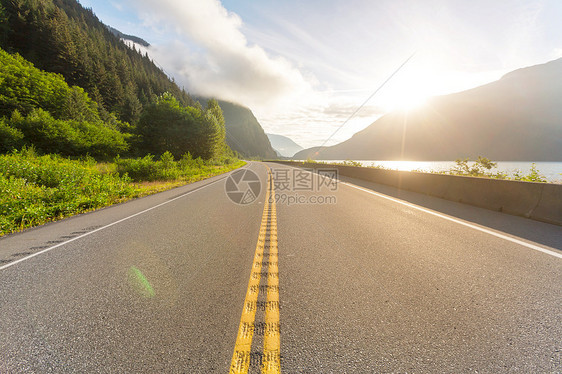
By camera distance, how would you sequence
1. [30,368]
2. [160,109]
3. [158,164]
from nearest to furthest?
[30,368] → [158,164] → [160,109]

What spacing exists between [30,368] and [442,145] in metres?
248

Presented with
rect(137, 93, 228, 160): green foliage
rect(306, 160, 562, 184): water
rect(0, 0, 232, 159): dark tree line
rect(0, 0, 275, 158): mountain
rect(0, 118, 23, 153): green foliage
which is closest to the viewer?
rect(306, 160, 562, 184): water

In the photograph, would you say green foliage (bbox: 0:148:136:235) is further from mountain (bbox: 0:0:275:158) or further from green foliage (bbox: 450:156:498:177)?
mountain (bbox: 0:0:275:158)

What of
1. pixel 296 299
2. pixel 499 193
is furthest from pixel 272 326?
pixel 499 193

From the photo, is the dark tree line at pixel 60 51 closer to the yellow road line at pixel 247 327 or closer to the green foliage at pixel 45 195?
the green foliage at pixel 45 195

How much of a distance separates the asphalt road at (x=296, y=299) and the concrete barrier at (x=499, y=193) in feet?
2.68

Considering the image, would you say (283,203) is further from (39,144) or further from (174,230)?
(39,144)

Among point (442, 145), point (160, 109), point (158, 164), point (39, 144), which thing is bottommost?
point (158, 164)

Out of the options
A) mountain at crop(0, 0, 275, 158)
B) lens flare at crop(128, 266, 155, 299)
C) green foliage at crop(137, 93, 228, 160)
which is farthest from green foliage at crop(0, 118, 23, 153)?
mountain at crop(0, 0, 275, 158)

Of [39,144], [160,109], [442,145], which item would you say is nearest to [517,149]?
[442,145]

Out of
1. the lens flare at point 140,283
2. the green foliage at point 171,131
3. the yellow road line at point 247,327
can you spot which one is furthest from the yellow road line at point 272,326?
the green foliage at point 171,131

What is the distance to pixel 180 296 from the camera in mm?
2596

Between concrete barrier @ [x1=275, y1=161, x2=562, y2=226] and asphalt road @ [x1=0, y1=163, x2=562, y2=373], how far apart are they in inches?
32.2

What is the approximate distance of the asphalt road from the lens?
5.71 feet
